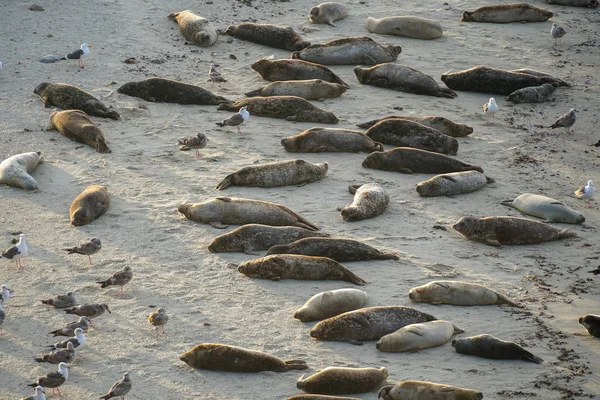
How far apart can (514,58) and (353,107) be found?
4.60 metres

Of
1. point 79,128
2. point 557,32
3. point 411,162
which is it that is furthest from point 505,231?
point 557,32

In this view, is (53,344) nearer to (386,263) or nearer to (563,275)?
(386,263)

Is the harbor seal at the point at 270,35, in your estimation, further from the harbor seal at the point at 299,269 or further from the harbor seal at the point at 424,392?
the harbor seal at the point at 424,392

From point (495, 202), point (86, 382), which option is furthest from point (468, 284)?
point (86, 382)

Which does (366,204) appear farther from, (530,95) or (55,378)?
(530,95)

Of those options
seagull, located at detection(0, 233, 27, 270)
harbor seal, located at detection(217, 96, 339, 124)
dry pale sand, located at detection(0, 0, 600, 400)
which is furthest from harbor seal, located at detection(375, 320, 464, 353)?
harbor seal, located at detection(217, 96, 339, 124)

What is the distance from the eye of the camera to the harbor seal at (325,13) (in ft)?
71.9

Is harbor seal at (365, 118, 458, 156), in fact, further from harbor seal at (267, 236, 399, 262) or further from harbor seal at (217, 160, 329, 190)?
harbor seal at (267, 236, 399, 262)

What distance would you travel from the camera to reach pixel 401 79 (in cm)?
1820

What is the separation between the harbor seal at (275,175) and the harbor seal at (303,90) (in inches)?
141

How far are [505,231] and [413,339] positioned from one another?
332cm

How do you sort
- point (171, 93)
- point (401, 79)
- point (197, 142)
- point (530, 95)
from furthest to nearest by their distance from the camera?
point (401, 79) < point (530, 95) < point (171, 93) < point (197, 142)

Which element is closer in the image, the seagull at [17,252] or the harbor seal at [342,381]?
the harbor seal at [342,381]

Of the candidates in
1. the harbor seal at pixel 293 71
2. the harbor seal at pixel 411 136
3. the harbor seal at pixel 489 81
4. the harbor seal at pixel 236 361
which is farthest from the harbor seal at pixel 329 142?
the harbor seal at pixel 236 361
